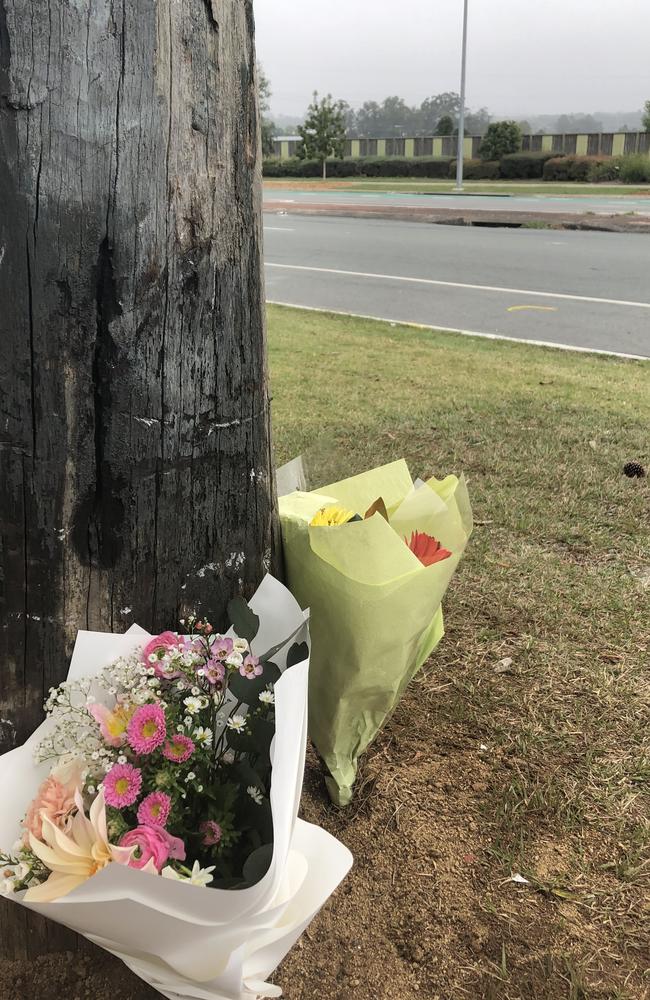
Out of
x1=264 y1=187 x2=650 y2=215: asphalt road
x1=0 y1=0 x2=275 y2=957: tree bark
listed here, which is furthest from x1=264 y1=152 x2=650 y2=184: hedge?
x1=0 y1=0 x2=275 y2=957: tree bark

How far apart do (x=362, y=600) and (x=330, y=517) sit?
0.24 m

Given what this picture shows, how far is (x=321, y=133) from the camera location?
4428cm

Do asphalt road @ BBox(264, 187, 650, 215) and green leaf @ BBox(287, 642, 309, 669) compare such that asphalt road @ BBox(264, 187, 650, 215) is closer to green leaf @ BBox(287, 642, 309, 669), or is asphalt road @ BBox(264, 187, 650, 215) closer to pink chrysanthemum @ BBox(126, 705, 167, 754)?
green leaf @ BBox(287, 642, 309, 669)

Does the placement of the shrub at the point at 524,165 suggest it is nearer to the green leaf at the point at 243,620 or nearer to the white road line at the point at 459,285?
the white road line at the point at 459,285

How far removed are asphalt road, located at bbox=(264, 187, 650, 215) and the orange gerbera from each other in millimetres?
18402

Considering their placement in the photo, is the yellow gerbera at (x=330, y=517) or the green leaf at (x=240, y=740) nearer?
the green leaf at (x=240, y=740)

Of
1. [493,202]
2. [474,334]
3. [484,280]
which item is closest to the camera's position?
[474,334]

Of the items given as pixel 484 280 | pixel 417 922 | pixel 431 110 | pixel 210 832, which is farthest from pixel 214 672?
pixel 431 110

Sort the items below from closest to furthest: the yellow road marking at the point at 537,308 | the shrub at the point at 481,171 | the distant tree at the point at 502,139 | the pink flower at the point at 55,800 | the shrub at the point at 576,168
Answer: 1. the pink flower at the point at 55,800
2. the yellow road marking at the point at 537,308
3. the shrub at the point at 576,168
4. the shrub at the point at 481,171
5. the distant tree at the point at 502,139

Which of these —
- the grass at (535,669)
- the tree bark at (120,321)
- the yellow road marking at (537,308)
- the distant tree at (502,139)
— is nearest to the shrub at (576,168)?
the distant tree at (502,139)

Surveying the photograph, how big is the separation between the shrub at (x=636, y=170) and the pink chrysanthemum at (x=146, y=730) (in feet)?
101

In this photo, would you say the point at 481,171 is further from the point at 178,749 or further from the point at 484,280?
the point at 178,749

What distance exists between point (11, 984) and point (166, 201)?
1487mm

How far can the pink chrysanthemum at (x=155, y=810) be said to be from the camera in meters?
1.26
